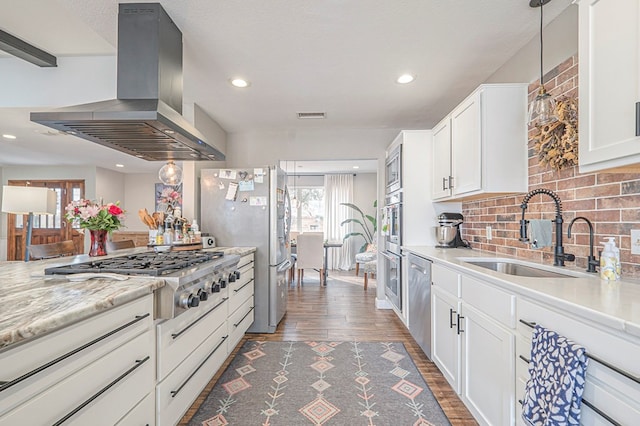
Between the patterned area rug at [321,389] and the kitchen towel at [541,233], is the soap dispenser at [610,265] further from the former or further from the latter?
the patterned area rug at [321,389]

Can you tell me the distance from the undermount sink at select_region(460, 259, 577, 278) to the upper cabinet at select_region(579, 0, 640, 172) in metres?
0.69

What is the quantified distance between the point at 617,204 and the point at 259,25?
2.20 m

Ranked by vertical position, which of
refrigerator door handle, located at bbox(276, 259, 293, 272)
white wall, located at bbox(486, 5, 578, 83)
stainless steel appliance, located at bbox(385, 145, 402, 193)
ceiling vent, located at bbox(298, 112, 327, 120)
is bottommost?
refrigerator door handle, located at bbox(276, 259, 293, 272)

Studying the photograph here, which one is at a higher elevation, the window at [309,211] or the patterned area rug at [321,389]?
the window at [309,211]

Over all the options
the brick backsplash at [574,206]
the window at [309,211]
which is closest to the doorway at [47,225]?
the window at [309,211]

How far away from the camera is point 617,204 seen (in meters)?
1.44

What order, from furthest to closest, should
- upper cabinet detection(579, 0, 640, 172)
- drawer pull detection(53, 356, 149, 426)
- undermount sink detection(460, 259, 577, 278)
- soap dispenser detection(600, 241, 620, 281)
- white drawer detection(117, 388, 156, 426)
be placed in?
undermount sink detection(460, 259, 577, 278) < soap dispenser detection(600, 241, 620, 281) < white drawer detection(117, 388, 156, 426) < upper cabinet detection(579, 0, 640, 172) < drawer pull detection(53, 356, 149, 426)

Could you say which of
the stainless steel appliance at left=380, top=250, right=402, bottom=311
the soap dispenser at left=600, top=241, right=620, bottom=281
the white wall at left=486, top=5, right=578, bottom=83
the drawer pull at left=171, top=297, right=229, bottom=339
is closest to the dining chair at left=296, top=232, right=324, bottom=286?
the stainless steel appliance at left=380, top=250, right=402, bottom=311

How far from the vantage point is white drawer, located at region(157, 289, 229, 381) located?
1.42m

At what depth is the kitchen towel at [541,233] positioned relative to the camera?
1770mm

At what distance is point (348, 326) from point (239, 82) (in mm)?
2723

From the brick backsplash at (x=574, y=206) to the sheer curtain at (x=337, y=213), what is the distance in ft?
15.7

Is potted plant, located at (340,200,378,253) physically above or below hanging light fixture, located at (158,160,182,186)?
below

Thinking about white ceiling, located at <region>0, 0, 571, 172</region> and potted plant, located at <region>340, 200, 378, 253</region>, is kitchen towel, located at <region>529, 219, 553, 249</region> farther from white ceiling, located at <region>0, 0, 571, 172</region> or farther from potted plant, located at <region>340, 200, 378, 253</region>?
potted plant, located at <region>340, 200, 378, 253</region>
